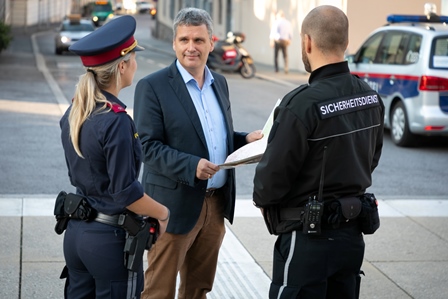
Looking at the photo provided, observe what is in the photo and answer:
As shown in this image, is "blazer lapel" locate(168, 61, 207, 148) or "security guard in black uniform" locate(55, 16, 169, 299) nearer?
"security guard in black uniform" locate(55, 16, 169, 299)

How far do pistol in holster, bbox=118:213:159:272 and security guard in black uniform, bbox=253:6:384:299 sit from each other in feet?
1.65

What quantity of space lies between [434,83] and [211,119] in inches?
314

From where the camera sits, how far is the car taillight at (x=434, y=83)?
11758 mm

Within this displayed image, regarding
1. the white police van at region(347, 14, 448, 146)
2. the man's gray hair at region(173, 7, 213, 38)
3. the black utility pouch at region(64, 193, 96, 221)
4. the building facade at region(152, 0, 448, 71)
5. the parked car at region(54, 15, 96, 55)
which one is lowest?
the parked car at region(54, 15, 96, 55)

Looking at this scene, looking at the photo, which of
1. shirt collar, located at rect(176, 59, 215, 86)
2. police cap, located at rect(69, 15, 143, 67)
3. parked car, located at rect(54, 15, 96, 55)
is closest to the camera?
police cap, located at rect(69, 15, 143, 67)

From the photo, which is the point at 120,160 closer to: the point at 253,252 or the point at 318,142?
the point at 318,142

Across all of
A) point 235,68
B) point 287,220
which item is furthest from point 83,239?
point 235,68

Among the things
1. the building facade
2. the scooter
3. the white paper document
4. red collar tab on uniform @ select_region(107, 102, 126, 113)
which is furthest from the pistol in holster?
the building facade

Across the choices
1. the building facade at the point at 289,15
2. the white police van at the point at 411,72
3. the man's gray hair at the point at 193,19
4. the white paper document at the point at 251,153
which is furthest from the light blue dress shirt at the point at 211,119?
the building facade at the point at 289,15

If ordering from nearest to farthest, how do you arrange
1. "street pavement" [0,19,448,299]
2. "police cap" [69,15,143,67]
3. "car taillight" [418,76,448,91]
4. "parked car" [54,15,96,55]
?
"police cap" [69,15,143,67], "street pavement" [0,19,448,299], "car taillight" [418,76,448,91], "parked car" [54,15,96,55]

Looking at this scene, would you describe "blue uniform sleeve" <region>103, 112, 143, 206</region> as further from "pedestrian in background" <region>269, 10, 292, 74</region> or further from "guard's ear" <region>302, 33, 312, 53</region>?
"pedestrian in background" <region>269, 10, 292, 74</region>

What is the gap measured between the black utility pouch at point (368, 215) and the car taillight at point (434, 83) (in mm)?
8383

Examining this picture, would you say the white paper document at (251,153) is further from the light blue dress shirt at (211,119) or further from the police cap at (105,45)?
the police cap at (105,45)

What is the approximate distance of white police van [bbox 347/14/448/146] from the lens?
1184 cm
